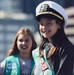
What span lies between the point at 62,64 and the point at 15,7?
20.5 meters

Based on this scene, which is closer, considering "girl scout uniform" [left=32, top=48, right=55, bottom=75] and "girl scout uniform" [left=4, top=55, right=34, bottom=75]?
"girl scout uniform" [left=32, top=48, right=55, bottom=75]

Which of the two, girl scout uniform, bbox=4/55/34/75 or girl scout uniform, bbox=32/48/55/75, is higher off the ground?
girl scout uniform, bbox=32/48/55/75

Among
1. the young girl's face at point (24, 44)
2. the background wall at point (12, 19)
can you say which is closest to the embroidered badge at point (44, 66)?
the young girl's face at point (24, 44)

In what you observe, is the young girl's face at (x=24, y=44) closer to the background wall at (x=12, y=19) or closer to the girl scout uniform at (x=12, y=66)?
the girl scout uniform at (x=12, y=66)

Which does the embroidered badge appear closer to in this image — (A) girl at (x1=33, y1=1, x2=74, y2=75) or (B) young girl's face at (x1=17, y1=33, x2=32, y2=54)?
(A) girl at (x1=33, y1=1, x2=74, y2=75)

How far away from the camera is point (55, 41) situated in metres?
4.75

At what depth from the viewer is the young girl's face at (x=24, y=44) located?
5898mm

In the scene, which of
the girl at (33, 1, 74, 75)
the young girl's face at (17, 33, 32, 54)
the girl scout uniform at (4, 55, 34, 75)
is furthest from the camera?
the young girl's face at (17, 33, 32, 54)

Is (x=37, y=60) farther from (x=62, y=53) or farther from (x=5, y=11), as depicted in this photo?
(x=5, y=11)

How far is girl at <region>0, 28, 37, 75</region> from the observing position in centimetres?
574

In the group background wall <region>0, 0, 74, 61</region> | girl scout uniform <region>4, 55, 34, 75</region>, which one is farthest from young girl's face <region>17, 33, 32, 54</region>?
background wall <region>0, 0, 74, 61</region>

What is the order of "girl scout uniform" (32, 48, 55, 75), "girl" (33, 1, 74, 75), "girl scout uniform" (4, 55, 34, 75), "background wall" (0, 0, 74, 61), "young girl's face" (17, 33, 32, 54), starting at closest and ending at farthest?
"girl" (33, 1, 74, 75), "girl scout uniform" (32, 48, 55, 75), "girl scout uniform" (4, 55, 34, 75), "young girl's face" (17, 33, 32, 54), "background wall" (0, 0, 74, 61)

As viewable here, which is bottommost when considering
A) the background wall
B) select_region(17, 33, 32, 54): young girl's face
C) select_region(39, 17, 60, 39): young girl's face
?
the background wall

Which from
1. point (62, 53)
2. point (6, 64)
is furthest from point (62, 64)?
point (6, 64)
